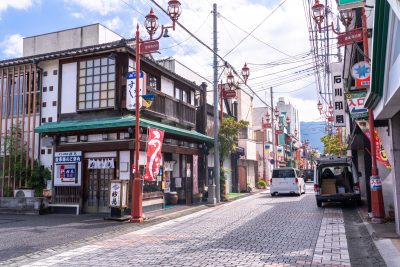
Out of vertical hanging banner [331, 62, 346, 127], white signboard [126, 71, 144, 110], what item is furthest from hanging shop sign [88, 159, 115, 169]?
vertical hanging banner [331, 62, 346, 127]

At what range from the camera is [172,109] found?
68.5 feet

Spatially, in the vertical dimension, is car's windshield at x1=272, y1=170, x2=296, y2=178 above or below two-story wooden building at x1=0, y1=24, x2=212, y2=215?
below

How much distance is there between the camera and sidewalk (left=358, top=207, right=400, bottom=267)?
7.64m

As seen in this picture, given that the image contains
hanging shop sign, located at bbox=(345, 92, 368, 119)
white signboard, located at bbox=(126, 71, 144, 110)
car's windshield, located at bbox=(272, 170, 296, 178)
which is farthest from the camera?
car's windshield, located at bbox=(272, 170, 296, 178)

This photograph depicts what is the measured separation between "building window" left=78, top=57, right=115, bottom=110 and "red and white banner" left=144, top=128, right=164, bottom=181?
2619 mm

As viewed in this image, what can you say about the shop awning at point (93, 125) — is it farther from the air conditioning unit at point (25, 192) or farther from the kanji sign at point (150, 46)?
the kanji sign at point (150, 46)

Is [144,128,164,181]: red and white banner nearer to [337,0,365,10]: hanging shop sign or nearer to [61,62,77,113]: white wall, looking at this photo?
[61,62,77,113]: white wall

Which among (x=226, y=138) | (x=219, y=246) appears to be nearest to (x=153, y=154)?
(x=219, y=246)

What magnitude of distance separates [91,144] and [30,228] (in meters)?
5.07

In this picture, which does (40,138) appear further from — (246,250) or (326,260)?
(326,260)

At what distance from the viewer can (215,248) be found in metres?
9.38

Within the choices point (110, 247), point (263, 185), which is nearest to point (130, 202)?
point (110, 247)

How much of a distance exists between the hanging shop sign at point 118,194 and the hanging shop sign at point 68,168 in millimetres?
2734

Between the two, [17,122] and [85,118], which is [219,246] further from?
[17,122]
